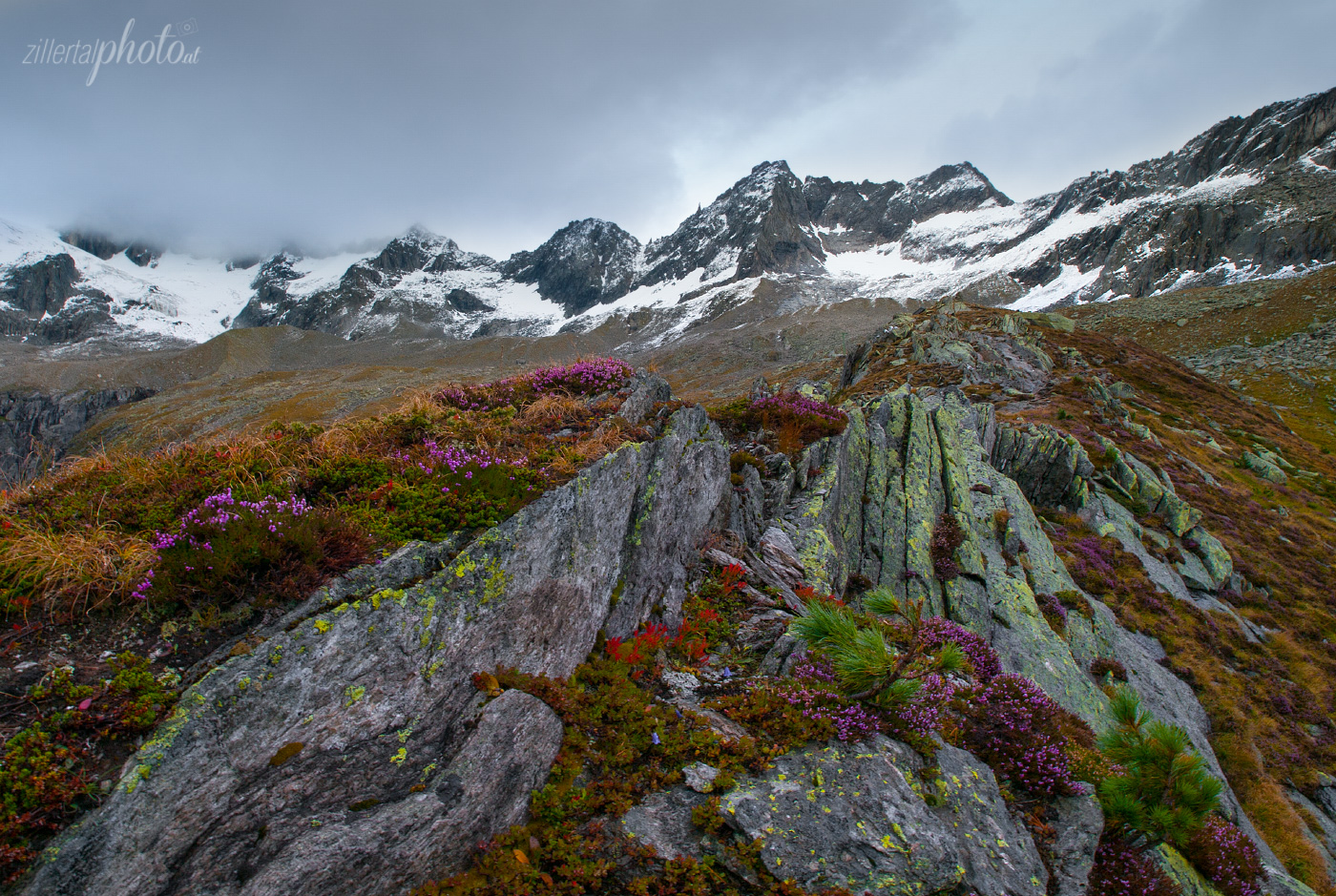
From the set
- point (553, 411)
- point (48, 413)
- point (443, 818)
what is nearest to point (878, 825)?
point (443, 818)

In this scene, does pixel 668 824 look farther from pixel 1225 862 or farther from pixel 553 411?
pixel 1225 862

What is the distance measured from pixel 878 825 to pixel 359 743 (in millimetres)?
6109

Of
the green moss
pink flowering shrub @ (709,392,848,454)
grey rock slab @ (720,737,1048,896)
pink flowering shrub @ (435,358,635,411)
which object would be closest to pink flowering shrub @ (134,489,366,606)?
the green moss

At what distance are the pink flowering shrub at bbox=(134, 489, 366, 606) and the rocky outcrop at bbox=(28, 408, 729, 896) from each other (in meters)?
0.44

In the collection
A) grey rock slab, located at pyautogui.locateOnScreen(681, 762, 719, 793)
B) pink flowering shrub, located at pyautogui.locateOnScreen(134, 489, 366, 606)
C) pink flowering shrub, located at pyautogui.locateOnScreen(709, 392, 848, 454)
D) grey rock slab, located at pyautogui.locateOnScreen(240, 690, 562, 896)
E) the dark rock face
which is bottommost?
the dark rock face

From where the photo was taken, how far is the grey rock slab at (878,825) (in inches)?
228

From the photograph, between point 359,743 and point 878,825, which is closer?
point 359,743

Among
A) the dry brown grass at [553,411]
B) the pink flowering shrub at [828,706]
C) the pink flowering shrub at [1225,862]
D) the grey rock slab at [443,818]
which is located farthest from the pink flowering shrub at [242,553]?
the pink flowering shrub at [1225,862]

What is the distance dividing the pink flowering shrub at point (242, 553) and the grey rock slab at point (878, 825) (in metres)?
5.72

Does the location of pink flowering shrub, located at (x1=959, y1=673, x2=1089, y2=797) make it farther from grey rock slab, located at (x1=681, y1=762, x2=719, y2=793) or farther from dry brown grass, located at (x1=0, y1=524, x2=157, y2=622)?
dry brown grass, located at (x1=0, y1=524, x2=157, y2=622)

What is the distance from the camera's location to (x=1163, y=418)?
43.6 meters

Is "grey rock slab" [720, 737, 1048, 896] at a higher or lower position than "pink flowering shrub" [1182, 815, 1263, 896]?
higher

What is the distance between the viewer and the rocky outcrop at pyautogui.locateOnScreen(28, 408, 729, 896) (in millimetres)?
4164

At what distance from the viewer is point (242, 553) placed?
5820 mm
